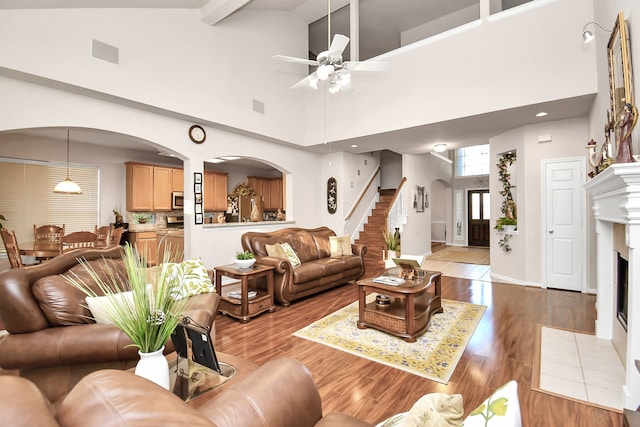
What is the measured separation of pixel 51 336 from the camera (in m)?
1.88

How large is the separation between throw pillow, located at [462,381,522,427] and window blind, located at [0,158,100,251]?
7.38 meters

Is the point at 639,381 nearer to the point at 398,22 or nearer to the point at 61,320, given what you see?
the point at 61,320

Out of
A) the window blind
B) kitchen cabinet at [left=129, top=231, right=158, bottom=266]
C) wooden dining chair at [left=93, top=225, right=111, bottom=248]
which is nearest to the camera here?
wooden dining chair at [left=93, top=225, right=111, bottom=248]

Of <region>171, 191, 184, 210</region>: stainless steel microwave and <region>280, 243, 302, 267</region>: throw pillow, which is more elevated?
<region>171, 191, 184, 210</region>: stainless steel microwave

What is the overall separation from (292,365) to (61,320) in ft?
5.95

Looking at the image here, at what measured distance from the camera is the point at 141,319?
1201mm

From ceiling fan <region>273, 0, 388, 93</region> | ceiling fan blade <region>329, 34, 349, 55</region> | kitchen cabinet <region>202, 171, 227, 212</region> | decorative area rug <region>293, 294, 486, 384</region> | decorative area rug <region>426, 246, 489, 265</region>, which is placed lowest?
decorative area rug <region>293, 294, 486, 384</region>

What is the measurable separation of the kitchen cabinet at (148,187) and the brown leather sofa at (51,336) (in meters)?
4.95

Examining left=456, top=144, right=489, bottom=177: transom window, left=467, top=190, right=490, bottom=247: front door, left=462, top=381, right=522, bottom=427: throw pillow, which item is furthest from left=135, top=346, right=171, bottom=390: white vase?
left=456, top=144, right=489, bottom=177: transom window

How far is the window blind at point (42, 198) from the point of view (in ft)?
17.5

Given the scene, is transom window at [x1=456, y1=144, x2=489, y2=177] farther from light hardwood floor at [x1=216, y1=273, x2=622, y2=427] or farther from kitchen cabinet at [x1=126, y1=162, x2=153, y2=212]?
kitchen cabinet at [x1=126, y1=162, x2=153, y2=212]

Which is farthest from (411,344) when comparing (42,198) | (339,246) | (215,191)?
(42,198)

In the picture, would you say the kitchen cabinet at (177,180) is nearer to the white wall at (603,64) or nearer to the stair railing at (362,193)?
the stair railing at (362,193)

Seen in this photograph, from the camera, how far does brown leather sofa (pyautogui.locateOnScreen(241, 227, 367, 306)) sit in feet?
13.5
